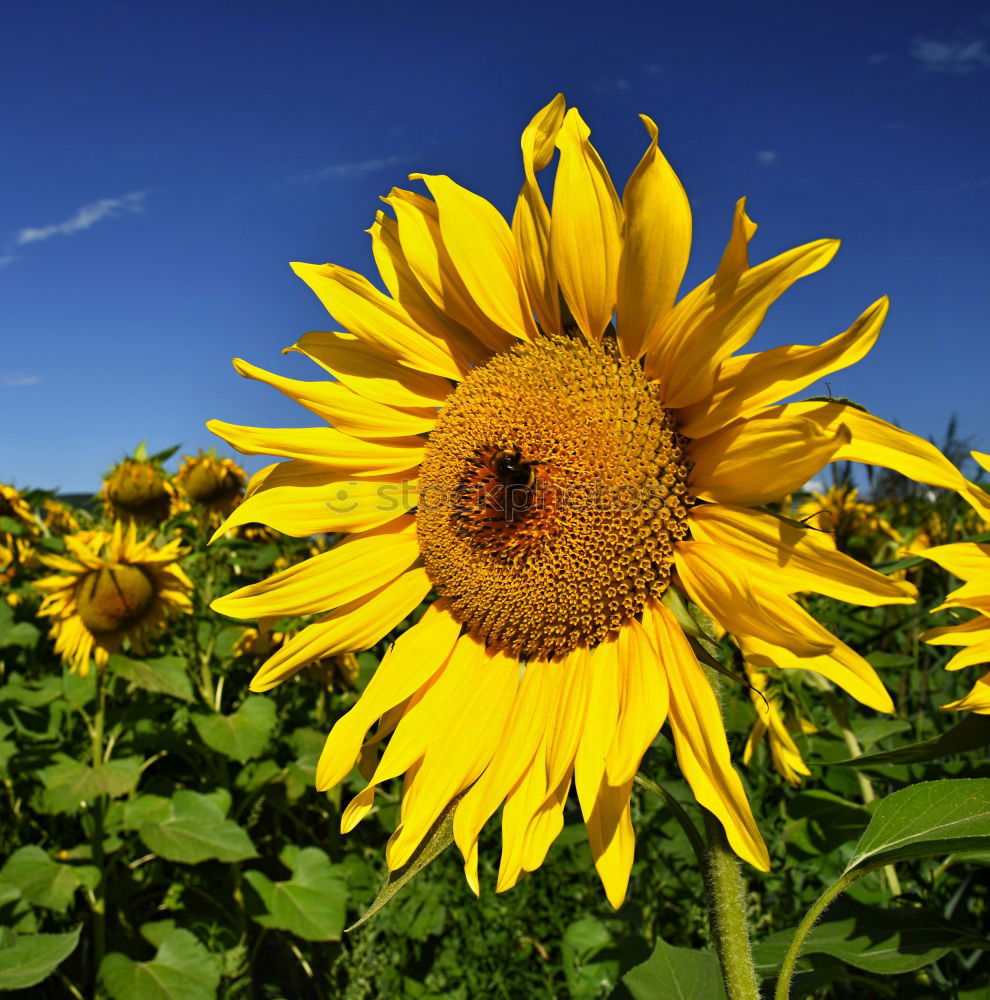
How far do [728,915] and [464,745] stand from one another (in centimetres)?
49

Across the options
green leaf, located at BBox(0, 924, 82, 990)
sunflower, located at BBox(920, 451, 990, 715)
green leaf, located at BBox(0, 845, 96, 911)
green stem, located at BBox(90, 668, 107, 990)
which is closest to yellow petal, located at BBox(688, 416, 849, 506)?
sunflower, located at BBox(920, 451, 990, 715)

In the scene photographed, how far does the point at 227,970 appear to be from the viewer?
134 inches

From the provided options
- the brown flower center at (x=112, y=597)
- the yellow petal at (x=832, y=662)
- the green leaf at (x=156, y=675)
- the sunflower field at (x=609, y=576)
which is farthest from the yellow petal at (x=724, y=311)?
the brown flower center at (x=112, y=597)

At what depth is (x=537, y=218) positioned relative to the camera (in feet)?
4.49

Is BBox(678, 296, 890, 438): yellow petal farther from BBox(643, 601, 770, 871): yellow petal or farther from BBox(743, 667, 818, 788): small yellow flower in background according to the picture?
BBox(743, 667, 818, 788): small yellow flower in background

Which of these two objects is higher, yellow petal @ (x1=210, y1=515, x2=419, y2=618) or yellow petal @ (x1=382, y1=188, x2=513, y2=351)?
yellow petal @ (x1=382, y1=188, x2=513, y2=351)

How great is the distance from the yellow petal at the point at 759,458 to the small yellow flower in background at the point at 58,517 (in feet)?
22.4

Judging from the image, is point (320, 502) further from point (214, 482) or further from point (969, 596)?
point (214, 482)

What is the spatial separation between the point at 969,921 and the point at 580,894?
1358 millimetres

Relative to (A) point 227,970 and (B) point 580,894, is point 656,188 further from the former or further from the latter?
(A) point 227,970

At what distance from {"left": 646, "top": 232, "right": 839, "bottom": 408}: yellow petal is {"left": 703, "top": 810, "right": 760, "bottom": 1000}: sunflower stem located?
23.4 inches

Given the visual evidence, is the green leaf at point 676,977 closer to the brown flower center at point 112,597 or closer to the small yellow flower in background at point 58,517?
the brown flower center at point 112,597

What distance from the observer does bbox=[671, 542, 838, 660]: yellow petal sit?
1080mm

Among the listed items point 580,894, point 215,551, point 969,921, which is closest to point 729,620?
point 969,921
